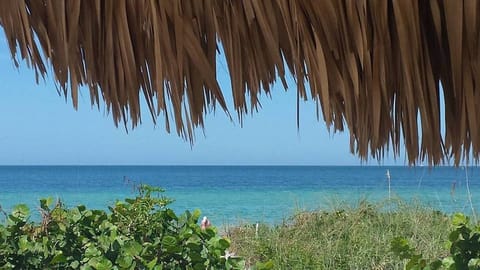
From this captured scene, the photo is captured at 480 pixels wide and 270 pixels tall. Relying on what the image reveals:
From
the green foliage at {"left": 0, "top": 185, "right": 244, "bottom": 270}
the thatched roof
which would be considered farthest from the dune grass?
the thatched roof

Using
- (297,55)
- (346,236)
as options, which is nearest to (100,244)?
(297,55)

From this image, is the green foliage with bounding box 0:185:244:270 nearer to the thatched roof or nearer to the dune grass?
the thatched roof

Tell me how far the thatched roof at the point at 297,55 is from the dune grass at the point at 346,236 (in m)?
2.35

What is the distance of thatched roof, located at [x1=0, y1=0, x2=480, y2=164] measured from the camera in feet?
2.72

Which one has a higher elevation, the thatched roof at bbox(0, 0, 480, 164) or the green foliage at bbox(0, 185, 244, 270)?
the thatched roof at bbox(0, 0, 480, 164)

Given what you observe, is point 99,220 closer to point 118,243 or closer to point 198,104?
point 118,243

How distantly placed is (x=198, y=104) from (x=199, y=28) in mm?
142

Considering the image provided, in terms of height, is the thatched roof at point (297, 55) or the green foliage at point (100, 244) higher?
the thatched roof at point (297, 55)

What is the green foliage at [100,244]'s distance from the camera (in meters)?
1.55

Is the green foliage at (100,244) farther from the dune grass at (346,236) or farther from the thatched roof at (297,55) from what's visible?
the dune grass at (346,236)

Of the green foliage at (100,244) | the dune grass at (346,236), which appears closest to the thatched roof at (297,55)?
the green foliage at (100,244)

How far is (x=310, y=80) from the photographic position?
36.2 inches

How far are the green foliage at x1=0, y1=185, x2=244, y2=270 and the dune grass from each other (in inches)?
69.4

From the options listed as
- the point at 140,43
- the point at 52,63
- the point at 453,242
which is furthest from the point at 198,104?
the point at 453,242
